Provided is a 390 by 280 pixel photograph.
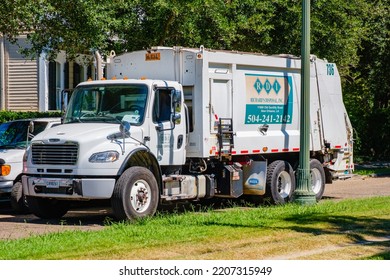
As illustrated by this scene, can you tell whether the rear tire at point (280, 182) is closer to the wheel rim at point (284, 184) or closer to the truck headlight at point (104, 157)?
the wheel rim at point (284, 184)

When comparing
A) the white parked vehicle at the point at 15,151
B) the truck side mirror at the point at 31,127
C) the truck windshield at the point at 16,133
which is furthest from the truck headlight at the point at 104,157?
the truck windshield at the point at 16,133

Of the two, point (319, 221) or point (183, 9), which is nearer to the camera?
point (319, 221)

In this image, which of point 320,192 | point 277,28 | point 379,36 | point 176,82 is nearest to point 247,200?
point 320,192

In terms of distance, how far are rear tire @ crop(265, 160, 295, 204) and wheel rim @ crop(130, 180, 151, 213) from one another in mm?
3915

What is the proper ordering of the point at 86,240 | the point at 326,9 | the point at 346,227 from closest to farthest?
the point at 86,240, the point at 346,227, the point at 326,9

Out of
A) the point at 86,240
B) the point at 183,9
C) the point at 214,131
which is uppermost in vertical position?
the point at 183,9

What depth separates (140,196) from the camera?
15.5 metres

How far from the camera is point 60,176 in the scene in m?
15.4

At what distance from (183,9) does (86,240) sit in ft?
33.3

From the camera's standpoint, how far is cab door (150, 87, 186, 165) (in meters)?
16.4

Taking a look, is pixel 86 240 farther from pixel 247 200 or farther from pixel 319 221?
pixel 247 200

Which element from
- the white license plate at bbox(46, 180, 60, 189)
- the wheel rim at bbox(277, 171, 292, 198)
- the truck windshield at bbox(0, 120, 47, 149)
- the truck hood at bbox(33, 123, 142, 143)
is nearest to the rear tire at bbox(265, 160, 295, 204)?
the wheel rim at bbox(277, 171, 292, 198)

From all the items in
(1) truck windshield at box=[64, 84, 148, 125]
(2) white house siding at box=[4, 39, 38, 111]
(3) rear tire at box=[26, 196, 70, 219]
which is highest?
(2) white house siding at box=[4, 39, 38, 111]

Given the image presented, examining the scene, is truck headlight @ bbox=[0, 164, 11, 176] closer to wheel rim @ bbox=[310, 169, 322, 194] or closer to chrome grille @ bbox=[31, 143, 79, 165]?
chrome grille @ bbox=[31, 143, 79, 165]
